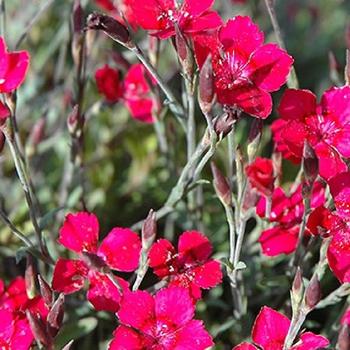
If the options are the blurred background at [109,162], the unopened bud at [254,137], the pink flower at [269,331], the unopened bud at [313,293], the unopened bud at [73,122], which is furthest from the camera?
the blurred background at [109,162]

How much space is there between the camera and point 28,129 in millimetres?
2320

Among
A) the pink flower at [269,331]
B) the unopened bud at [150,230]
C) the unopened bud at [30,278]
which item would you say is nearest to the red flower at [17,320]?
the unopened bud at [30,278]

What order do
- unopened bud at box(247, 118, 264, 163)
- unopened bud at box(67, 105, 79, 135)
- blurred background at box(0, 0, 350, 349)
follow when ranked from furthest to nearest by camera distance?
blurred background at box(0, 0, 350, 349) → unopened bud at box(67, 105, 79, 135) → unopened bud at box(247, 118, 264, 163)

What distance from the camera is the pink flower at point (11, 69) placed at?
47.8 inches

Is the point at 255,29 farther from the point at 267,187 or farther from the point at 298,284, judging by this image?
the point at 298,284

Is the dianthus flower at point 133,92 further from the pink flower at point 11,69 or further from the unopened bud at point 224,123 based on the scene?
the unopened bud at point 224,123

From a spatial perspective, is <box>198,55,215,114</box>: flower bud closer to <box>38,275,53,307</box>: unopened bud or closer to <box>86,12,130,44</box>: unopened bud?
<box>86,12,130,44</box>: unopened bud

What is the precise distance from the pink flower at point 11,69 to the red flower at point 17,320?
1.18 feet

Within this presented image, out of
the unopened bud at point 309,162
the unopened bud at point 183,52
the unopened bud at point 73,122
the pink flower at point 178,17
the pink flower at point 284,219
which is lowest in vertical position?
the pink flower at point 284,219

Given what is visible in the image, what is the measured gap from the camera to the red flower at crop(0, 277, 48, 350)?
3.74 ft

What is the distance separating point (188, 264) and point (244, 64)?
0.36m

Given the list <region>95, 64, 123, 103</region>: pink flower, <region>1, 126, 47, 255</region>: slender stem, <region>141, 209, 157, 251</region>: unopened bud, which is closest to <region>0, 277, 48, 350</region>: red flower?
<region>1, 126, 47, 255</region>: slender stem

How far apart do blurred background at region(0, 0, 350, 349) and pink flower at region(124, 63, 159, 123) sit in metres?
0.04

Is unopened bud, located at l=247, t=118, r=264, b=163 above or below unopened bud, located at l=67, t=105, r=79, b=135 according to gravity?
below
